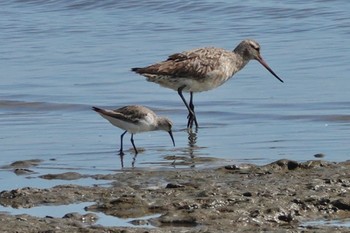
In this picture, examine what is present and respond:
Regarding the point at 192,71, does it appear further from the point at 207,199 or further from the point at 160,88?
the point at 207,199

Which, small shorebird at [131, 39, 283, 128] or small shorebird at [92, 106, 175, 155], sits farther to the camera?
small shorebird at [131, 39, 283, 128]

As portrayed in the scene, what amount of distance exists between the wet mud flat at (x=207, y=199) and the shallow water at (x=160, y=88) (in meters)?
0.81

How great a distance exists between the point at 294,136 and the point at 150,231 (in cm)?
480

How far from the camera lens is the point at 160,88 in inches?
614

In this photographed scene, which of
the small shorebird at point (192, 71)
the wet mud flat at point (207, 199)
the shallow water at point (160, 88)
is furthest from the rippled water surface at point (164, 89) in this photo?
the wet mud flat at point (207, 199)

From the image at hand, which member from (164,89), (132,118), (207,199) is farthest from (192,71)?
(207,199)

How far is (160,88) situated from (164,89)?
0.20 ft

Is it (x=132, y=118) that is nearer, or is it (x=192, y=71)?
(x=132, y=118)

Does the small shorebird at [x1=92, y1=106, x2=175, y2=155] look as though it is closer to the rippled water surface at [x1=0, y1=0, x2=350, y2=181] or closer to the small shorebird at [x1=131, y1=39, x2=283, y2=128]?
the rippled water surface at [x1=0, y1=0, x2=350, y2=181]

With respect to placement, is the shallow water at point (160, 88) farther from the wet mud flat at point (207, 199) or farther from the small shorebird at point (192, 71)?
the wet mud flat at point (207, 199)

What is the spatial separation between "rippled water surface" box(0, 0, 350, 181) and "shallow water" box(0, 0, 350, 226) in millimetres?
21

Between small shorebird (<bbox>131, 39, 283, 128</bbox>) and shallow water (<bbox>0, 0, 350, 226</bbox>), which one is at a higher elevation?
small shorebird (<bbox>131, 39, 283, 128</bbox>)

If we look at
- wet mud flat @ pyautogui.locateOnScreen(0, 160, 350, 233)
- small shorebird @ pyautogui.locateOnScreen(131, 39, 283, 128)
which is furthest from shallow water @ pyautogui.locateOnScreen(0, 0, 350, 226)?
wet mud flat @ pyautogui.locateOnScreen(0, 160, 350, 233)

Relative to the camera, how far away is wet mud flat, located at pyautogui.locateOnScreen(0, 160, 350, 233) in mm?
7438
